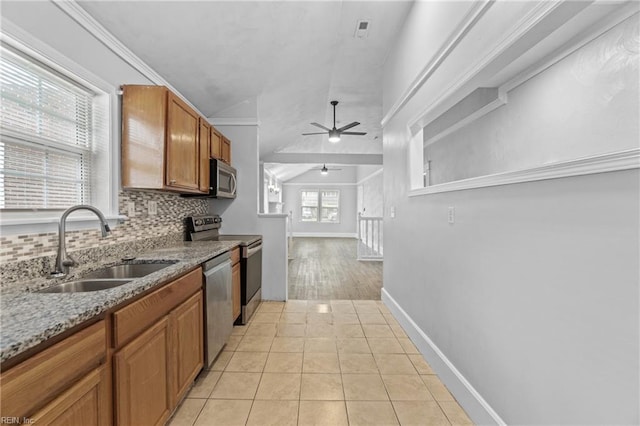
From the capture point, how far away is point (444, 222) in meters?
2.00

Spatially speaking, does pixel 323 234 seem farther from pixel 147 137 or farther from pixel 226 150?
pixel 147 137

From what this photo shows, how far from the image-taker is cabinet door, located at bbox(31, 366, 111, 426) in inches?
32.3

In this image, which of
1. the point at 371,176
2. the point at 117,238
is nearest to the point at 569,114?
the point at 117,238

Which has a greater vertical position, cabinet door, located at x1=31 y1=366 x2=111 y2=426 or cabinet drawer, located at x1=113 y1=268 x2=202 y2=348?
cabinet drawer, located at x1=113 y1=268 x2=202 y2=348

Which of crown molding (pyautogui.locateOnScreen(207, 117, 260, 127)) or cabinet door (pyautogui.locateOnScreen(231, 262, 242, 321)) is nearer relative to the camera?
cabinet door (pyautogui.locateOnScreen(231, 262, 242, 321))

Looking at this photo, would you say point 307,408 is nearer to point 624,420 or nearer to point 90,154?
point 624,420

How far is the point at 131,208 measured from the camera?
2.21 m

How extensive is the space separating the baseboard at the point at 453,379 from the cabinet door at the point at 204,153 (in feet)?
7.79

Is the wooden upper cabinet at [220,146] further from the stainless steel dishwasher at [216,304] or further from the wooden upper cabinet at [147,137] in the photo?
the stainless steel dishwasher at [216,304]

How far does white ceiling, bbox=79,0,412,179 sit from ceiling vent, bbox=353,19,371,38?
0.16ft

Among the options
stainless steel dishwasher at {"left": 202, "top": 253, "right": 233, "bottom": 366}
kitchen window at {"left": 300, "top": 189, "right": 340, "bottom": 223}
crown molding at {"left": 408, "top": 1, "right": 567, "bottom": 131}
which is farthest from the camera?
kitchen window at {"left": 300, "top": 189, "right": 340, "bottom": 223}

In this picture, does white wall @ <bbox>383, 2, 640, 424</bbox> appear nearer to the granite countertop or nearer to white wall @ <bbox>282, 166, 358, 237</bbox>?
the granite countertop

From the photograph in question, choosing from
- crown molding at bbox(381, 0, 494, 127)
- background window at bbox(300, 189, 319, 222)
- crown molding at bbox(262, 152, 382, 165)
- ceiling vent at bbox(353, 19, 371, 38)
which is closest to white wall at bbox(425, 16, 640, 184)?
crown molding at bbox(381, 0, 494, 127)

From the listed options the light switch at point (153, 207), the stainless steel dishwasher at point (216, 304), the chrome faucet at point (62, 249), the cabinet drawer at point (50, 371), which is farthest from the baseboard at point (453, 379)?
the light switch at point (153, 207)
